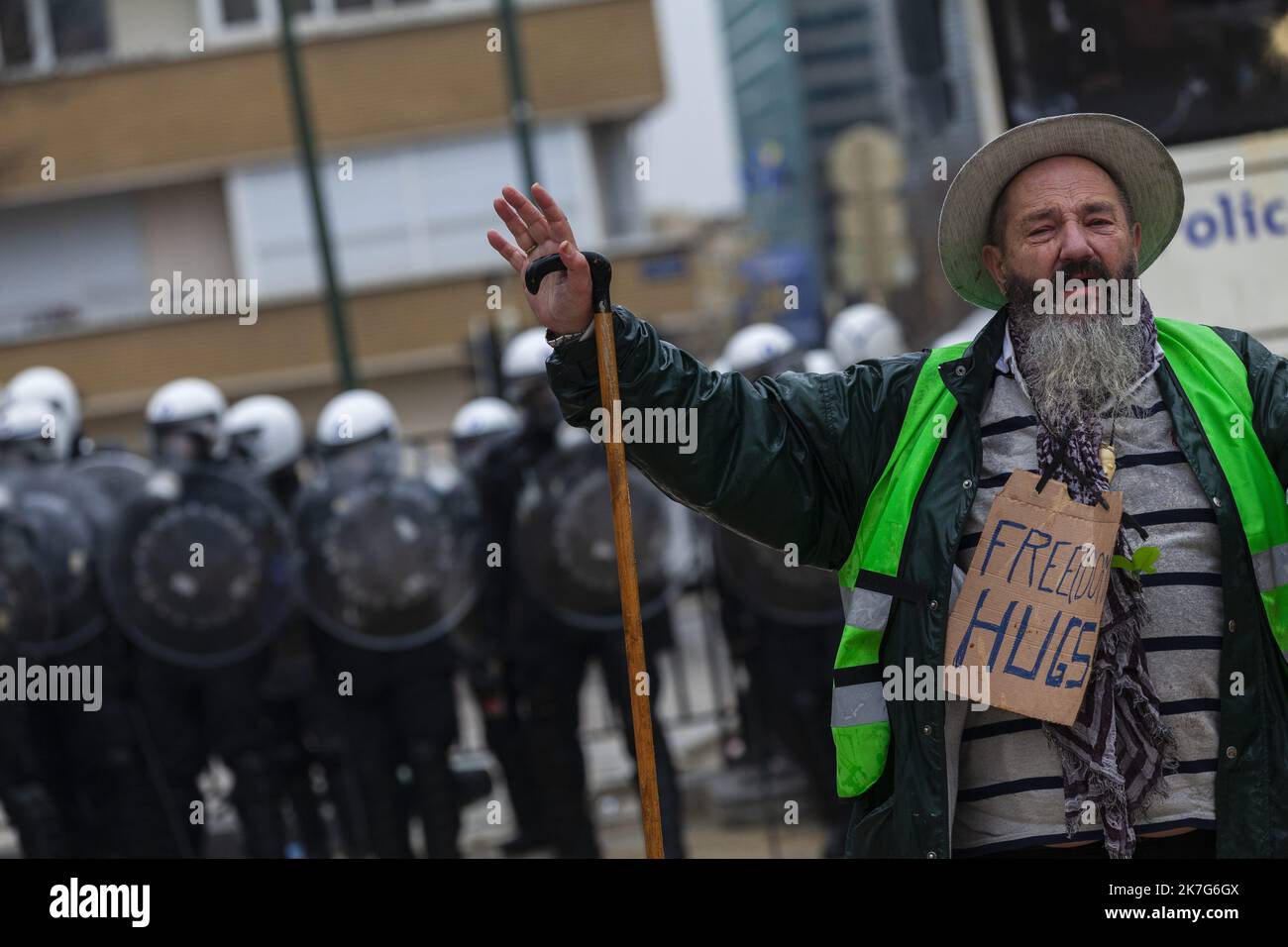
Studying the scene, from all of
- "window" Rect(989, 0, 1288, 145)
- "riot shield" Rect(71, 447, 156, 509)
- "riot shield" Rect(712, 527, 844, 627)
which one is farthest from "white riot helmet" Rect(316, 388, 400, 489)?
"window" Rect(989, 0, 1288, 145)

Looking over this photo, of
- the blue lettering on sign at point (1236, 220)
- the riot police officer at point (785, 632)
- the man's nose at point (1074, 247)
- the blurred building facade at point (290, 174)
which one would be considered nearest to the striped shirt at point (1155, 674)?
the man's nose at point (1074, 247)

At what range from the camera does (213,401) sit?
27.2 ft

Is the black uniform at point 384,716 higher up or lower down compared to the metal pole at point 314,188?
lower down

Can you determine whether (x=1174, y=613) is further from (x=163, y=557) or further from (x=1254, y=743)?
(x=163, y=557)

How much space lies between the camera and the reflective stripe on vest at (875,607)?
306cm

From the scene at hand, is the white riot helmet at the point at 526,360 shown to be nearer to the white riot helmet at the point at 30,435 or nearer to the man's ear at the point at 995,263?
the white riot helmet at the point at 30,435

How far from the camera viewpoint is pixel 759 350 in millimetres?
8078

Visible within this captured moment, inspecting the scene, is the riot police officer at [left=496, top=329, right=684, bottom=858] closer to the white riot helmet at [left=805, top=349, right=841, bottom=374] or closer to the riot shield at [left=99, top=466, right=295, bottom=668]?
the riot shield at [left=99, top=466, right=295, bottom=668]

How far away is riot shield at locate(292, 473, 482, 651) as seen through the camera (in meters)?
7.79

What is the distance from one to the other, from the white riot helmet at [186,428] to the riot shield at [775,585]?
230 centimetres

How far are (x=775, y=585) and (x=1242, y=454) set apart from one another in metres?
4.76

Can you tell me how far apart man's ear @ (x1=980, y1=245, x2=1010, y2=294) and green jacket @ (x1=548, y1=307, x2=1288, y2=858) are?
0.10 metres

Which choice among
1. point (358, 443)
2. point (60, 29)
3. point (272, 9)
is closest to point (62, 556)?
point (358, 443)

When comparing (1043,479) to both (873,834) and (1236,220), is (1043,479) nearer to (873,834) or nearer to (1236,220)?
(873,834)
